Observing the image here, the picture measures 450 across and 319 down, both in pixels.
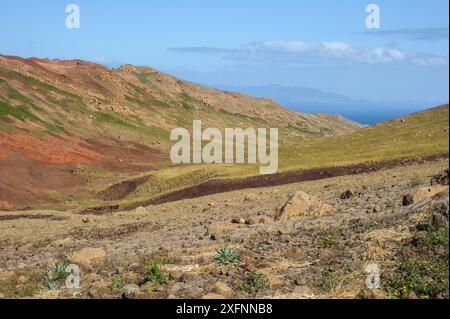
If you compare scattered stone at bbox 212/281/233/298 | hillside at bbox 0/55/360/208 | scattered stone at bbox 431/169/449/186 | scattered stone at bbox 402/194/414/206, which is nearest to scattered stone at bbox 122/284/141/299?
scattered stone at bbox 212/281/233/298

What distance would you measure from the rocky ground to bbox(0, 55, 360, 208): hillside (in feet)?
106

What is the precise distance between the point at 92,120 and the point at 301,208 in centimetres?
8370

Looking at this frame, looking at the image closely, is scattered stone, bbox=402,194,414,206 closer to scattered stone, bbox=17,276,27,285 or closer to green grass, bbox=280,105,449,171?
scattered stone, bbox=17,276,27,285

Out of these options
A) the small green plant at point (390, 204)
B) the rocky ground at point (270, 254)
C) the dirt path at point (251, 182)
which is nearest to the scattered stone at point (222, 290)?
the rocky ground at point (270, 254)

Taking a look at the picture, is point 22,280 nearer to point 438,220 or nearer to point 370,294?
point 370,294

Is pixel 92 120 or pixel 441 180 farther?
pixel 92 120

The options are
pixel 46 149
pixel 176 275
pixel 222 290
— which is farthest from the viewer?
pixel 46 149

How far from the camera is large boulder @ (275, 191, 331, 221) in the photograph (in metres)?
22.0

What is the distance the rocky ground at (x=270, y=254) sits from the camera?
40.5ft

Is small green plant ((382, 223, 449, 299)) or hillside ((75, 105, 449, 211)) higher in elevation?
hillside ((75, 105, 449, 211))

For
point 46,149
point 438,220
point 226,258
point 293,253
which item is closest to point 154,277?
point 226,258

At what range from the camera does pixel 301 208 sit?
22.4 metres
